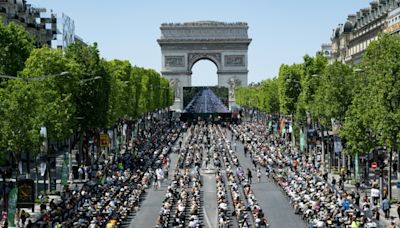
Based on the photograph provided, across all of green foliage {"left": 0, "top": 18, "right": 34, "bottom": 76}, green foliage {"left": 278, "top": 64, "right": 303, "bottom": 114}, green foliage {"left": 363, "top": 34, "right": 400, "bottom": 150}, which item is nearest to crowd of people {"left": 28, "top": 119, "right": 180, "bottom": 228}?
green foliage {"left": 0, "top": 18, "right": 34, "bottom": 76}

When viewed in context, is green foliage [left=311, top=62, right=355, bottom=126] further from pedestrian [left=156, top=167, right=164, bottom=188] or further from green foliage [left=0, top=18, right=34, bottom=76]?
green foliage [left=0, top=18, right=34, bottom=76]

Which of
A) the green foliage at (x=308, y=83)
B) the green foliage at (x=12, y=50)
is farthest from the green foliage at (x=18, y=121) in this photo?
the green foliage at (x=308, y=83)

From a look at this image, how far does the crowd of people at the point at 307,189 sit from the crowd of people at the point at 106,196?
1112cm

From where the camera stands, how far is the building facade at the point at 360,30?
129m

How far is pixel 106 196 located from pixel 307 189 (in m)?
14.2

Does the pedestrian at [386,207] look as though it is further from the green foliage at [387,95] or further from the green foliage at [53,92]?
the green foliage at [53,92]

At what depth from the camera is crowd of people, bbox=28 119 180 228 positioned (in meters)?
49.9

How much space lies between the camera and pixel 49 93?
6456 centimetres

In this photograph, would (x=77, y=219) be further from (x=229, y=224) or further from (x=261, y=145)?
(x=261, y=145)

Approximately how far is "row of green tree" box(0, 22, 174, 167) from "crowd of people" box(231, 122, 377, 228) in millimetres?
17029

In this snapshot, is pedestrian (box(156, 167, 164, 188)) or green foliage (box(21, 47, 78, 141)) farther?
pedestrian (box(156, 167, 164, 188))

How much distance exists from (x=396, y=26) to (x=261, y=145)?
23.0 metres

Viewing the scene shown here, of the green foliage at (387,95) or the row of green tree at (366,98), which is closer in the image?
the green foliage at (387,95)

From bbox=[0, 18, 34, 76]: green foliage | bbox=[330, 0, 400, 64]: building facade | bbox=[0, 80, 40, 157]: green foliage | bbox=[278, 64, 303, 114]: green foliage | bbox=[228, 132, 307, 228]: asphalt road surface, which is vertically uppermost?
bbox=[330, 0, 400, 64]: building facade
